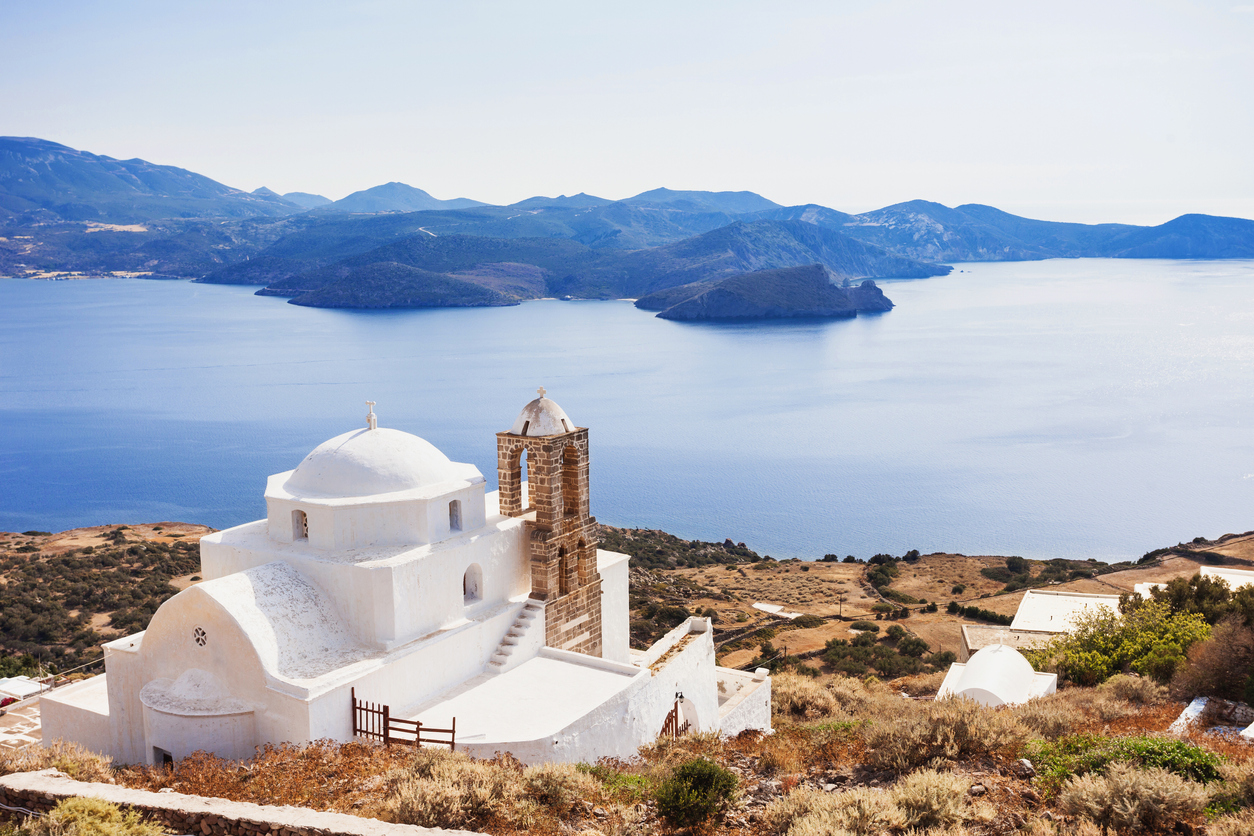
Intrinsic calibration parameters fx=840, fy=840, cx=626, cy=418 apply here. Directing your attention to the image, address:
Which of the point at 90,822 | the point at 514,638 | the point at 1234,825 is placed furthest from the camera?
the point at 514,638

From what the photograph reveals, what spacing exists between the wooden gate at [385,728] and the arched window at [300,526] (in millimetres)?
2583

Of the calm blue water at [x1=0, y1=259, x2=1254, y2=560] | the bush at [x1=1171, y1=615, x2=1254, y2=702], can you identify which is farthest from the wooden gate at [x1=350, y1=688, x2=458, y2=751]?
the calm blue water at [x1=0, y1=259, x2=1254, y2=560]

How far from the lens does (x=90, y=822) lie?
6.44m

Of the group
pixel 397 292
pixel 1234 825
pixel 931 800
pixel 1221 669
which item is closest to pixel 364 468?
pixel 931 800

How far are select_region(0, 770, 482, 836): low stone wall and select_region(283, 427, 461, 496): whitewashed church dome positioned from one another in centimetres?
445

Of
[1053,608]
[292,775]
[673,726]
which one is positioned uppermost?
[292,775]

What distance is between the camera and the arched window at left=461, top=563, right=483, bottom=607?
39.1 feet

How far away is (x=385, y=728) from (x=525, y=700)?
1954mm

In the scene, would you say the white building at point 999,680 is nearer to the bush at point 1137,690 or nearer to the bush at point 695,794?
the bush at point 1137,690

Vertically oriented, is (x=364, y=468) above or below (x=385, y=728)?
above

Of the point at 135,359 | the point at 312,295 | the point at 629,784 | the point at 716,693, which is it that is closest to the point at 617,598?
the point at 716,693

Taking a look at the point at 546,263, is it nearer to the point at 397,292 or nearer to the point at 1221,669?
the point at 397,292

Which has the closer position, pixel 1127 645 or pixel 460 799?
pixel 460 799

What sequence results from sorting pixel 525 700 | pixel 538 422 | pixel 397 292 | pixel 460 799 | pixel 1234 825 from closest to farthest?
pixel 1234 825, pixel 460 799, pixel 525 700, pixel 538 422, pixel 397 292
